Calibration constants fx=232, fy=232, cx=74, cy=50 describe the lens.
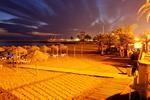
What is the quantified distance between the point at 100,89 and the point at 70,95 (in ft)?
5.86

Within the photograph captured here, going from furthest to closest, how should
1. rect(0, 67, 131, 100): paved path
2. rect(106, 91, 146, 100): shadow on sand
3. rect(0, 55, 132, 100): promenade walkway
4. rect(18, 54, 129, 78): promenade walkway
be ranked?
rect(18, 54, 129, 78): promenade walkway → rect(0, 67, 131, 100): paved path → rect(0, 55, 132, 100): promenade walkway → rect(106, 91, 146, 100): shadow on sand

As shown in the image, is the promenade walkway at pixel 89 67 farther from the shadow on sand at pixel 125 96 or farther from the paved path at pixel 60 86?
the shadow on sand at pixel 125 96

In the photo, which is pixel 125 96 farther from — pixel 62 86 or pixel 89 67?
pixel 89 67

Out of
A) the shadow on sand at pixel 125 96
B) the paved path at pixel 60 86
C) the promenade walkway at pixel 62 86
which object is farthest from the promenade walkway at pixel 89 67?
the shadow on sand at pixel 125 96

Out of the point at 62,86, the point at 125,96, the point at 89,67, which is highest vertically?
the point at 89,67

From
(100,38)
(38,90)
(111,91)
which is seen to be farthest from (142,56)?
(100,38)

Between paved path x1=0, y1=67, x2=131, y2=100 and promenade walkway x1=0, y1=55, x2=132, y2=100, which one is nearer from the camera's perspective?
promenade walkway x1=0, y1=55, x2=132, y2=100

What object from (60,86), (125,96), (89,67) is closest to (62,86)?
(60,86)

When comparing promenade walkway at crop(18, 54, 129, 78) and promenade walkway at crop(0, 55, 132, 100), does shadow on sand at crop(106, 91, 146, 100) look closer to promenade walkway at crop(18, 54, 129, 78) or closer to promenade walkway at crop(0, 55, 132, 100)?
promenade walkway at crop(0, 55, 132, 100)

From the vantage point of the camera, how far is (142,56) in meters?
8.75

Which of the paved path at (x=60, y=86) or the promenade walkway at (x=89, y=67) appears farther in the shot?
the promenade walkway at (x=89, y=67)

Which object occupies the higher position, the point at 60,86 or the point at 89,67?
the point at 89,67

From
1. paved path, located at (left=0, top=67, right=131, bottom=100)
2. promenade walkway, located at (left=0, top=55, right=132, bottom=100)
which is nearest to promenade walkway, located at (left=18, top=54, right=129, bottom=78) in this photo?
promenade walkway, located at (left=0, top=55, right=132, bottom=100)

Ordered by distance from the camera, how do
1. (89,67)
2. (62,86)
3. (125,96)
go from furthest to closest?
(89,67)
(62,86)
(125,96)
